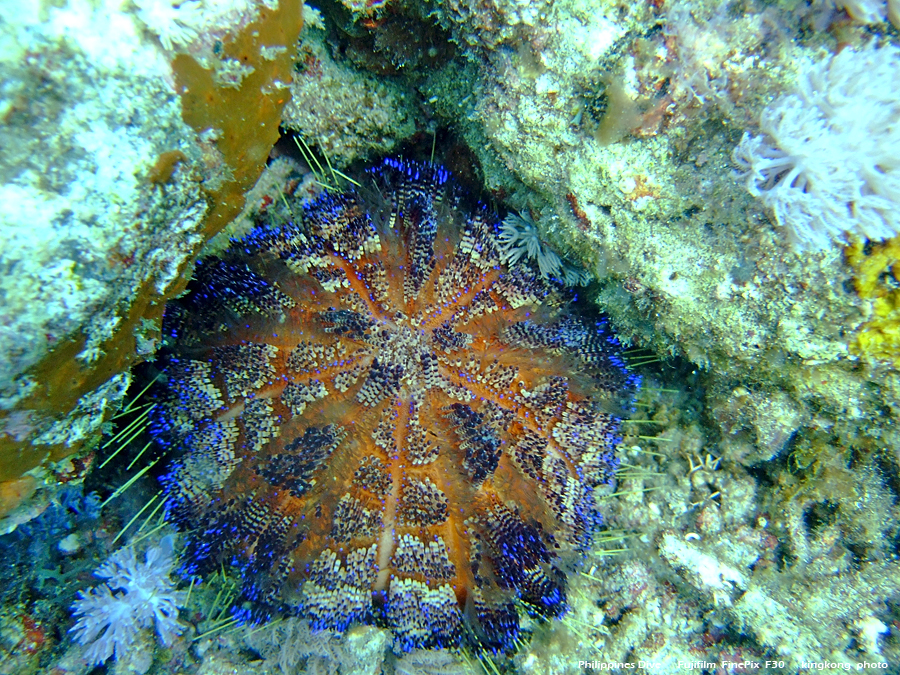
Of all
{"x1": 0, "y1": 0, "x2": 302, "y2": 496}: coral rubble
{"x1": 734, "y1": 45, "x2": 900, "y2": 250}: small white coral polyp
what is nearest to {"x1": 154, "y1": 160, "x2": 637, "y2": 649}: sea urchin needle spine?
{"x1": 0, "y1": 0, "x2": 302, "y2": 496}: coral rubble

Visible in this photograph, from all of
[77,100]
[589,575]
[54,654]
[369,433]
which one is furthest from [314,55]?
[54,654]

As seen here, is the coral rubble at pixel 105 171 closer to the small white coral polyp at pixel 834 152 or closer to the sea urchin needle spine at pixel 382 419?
the sea urchin needle spine at pixel 382 419

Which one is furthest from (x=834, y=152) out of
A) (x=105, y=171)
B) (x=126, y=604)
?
(x=126, y=604)

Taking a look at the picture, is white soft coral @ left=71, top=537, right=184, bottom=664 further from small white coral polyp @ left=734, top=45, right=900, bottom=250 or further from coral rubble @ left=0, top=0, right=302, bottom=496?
small white coral polyp @ left=734, top=45, right=900, bottom=250

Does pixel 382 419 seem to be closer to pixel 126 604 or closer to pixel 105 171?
pixel 105 171

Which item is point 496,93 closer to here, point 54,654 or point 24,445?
point 24,445

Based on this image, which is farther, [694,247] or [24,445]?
[694,247]
